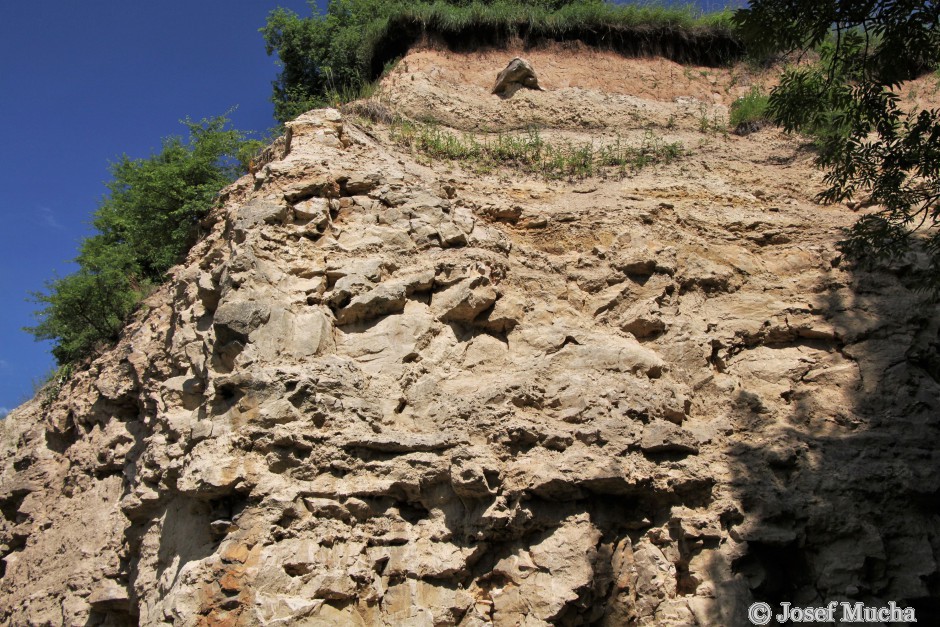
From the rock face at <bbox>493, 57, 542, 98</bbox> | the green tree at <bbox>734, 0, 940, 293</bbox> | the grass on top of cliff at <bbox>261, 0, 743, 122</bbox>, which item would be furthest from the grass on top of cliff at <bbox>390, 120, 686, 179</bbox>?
the green tree at <bbox>734, 0, 940, 293</bbox>

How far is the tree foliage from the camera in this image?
1058 centimetres

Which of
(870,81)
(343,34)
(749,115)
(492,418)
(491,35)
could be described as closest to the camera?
(492,418)

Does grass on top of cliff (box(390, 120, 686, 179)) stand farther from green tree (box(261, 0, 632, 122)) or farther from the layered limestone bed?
green tree (box(261, 0, 632, 122))

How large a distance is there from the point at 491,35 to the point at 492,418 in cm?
828

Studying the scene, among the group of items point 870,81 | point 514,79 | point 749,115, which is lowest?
point 870,81

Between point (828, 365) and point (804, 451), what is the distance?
1072 millimetres

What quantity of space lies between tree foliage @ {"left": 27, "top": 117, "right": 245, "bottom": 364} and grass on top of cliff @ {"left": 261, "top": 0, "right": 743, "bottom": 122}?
1.92 m

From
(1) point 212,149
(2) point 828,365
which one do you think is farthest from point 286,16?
(2) point 828,365

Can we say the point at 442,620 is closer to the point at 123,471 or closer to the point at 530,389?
the point at 530,389

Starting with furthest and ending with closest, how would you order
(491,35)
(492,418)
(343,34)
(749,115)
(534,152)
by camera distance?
(343,34) < (491,35) < (749,115) < (534,152) < (492,418)

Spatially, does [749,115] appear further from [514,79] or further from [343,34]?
[343,34]

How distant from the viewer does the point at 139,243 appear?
11.5m

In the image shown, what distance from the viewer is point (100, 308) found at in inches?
420

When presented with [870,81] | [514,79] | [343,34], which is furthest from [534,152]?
[343,34]
